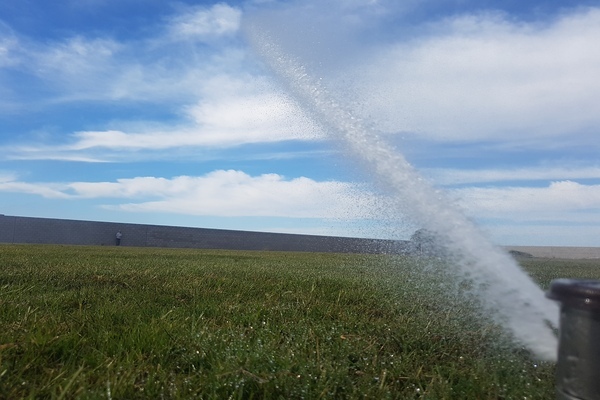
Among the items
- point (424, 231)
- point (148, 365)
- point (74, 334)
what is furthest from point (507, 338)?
point (74, 334)

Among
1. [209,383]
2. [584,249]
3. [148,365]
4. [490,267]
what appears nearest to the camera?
[209,383]

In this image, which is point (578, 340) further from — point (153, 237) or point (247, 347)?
point (153, 237)

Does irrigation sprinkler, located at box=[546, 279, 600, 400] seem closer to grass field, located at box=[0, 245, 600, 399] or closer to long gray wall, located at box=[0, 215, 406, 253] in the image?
grass field, located at box=[0, 245, 600, 399]

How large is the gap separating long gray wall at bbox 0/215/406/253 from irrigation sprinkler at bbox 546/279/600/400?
84.3 feet

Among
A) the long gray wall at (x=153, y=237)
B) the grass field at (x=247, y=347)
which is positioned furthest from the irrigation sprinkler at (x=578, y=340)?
the long gray wall at (x=153, y=237)

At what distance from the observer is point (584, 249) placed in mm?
29828

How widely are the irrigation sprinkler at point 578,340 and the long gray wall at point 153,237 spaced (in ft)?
84.3

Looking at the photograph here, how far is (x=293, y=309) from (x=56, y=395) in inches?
79.5

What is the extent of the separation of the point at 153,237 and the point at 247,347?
31314 millimetres

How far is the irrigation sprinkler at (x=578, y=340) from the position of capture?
1793 mm

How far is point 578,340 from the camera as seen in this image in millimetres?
1846

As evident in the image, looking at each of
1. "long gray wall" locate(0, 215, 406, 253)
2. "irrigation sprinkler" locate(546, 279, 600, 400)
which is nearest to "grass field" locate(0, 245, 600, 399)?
"irrigation sprinkler" locate(546, 279, 600, 400)

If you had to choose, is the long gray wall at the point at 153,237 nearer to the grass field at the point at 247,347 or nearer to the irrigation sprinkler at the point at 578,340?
the grass field at the point at 247,347

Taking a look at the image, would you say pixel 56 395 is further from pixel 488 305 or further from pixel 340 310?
pixel 488 305
